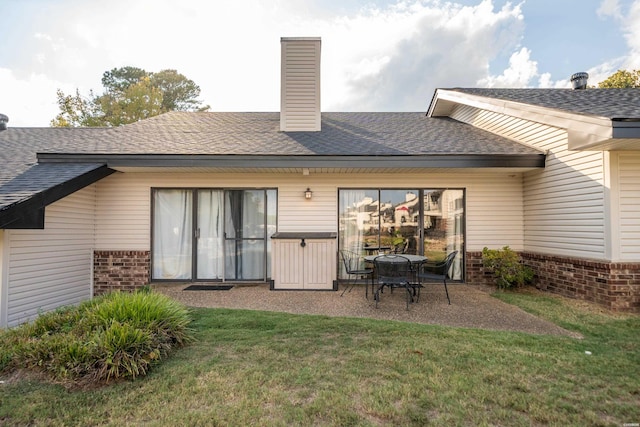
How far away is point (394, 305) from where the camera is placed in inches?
209

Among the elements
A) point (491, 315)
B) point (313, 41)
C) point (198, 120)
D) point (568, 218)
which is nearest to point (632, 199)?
point (568, 218)

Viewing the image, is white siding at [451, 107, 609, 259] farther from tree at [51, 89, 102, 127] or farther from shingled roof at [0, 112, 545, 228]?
tree at [51, 89, 102, 127]

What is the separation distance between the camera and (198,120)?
363 inches

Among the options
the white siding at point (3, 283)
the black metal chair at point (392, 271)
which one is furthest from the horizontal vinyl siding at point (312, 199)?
the white siding at point (3, 283)

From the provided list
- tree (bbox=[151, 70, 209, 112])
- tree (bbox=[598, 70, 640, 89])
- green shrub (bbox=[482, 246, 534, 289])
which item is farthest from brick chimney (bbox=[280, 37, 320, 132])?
tree (bbox=[151, 70, 209, 112])

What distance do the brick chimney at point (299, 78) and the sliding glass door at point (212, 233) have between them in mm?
2625

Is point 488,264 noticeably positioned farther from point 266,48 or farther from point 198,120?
point 266,48

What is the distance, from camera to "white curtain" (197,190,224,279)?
279 inches

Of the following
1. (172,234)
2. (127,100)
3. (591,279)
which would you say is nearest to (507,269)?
(591,279)

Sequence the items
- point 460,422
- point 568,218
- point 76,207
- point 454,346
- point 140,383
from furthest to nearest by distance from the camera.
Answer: point 76,207 → point 568,218 → point 454,346 → point 140,383 → point 460,422

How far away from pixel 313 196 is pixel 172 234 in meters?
3.35

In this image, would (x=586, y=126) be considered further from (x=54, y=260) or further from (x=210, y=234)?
(x=54, y=260)

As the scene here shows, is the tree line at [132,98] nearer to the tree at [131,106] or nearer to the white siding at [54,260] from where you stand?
the tree at [131,106]

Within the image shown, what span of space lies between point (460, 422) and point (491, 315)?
3.08m
